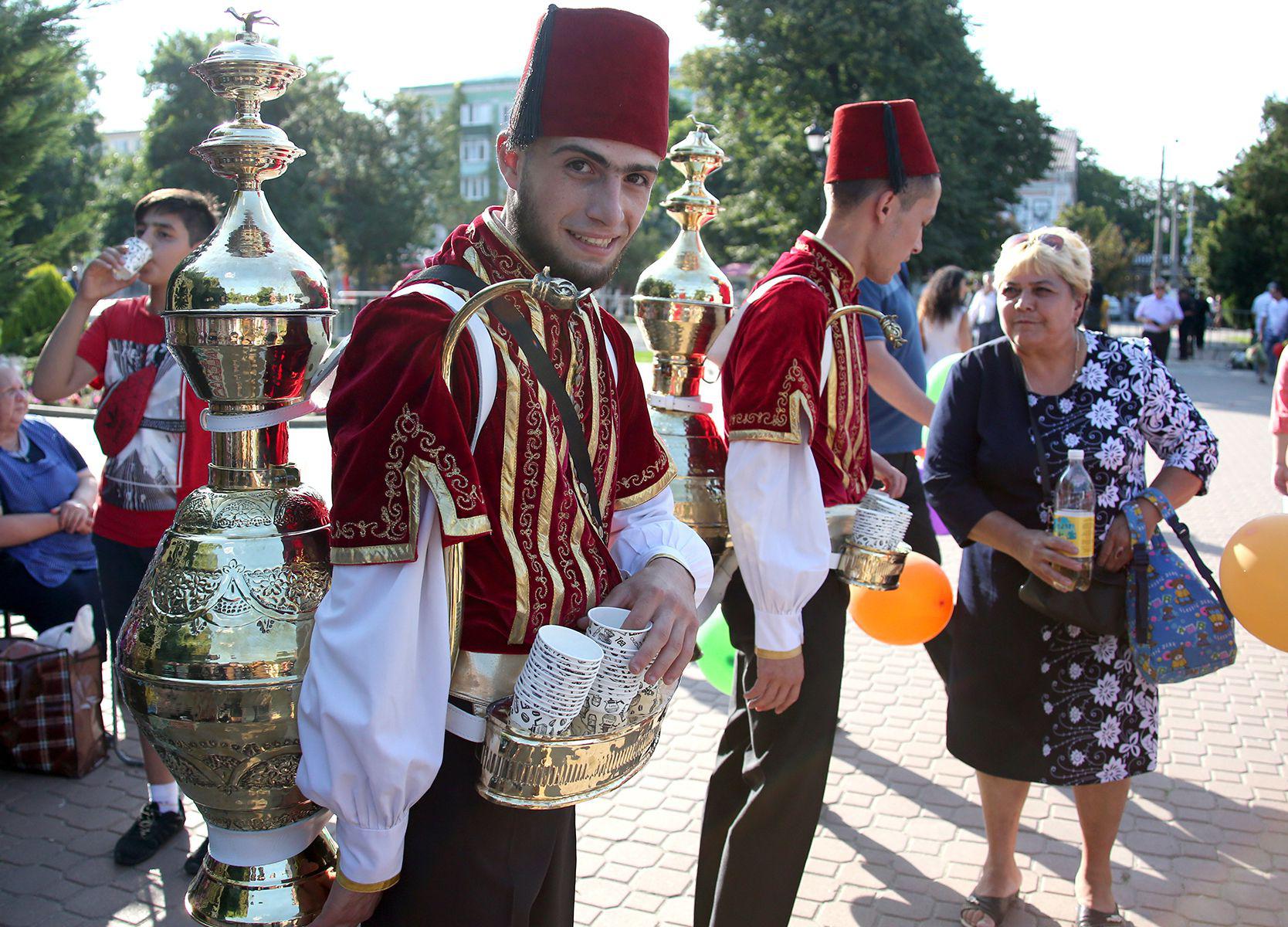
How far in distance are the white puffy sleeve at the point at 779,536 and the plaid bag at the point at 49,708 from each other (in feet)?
10.6

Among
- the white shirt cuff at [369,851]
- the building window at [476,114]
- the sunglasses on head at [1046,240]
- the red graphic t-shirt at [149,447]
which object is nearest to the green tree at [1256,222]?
the sunglasses on head at [1046,240]

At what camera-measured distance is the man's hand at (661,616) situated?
1.67 metres

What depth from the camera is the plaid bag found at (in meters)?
4.35

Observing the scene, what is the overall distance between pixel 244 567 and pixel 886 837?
3.20 m

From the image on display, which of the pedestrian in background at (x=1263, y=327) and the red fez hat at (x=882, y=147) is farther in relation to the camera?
the pedestrian in background at (x=1263, y=327)

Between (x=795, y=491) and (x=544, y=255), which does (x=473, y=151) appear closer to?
(x=795, y=491)

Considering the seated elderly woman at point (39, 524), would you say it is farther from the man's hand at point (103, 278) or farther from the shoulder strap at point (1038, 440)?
the shoulder strap at point (1038, 440)

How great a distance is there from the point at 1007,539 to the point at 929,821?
152 cm

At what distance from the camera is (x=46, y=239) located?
1070 cm

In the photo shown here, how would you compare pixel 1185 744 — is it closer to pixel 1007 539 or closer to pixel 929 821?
pixel 929 821

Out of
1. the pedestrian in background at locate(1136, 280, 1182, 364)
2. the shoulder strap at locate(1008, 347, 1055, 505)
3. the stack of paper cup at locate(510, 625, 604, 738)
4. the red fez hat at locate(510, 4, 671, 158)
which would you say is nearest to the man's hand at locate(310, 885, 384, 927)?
the stack of paper cup at locate(510, 625, 604, 738)

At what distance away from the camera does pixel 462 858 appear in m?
1.67

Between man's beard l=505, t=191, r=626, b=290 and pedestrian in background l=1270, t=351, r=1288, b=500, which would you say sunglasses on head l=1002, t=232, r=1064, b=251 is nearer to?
man's beard l=505, t=191, r=626, b=290

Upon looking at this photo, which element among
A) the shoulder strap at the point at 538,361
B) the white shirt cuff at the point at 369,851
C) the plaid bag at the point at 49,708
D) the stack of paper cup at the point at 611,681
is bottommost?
the plaid bag at the point at 49,708
